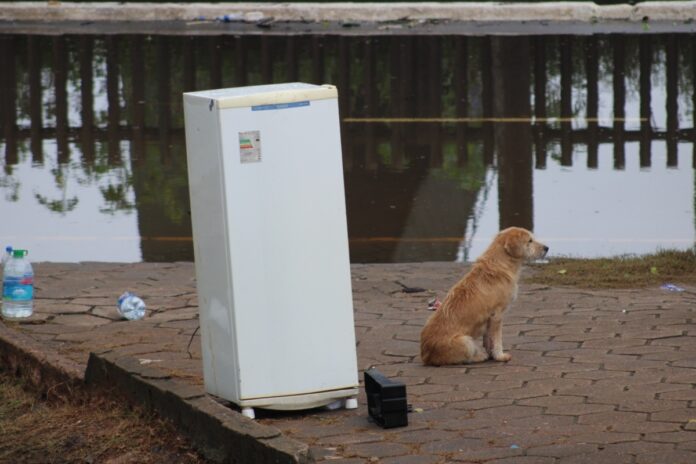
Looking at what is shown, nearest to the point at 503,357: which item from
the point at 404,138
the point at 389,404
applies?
the point at 389,404

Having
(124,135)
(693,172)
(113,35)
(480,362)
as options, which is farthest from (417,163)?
(113,35)

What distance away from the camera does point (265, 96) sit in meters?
6.50

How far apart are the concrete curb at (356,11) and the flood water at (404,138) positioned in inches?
71.2

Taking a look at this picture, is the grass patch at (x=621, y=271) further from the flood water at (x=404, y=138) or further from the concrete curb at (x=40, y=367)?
the concrete curb at (x=40, y=367)

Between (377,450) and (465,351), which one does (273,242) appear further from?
(465,351)

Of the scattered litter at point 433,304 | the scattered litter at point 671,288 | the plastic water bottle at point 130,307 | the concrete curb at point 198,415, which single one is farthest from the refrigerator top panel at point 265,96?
the scattered litter at point 671,288

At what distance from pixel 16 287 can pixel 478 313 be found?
3.28 meters

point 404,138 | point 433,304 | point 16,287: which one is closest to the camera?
point 16,287

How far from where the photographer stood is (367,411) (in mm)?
6930

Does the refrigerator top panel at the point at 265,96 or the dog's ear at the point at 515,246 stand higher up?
the refrigerator top panel at the point at 265,96

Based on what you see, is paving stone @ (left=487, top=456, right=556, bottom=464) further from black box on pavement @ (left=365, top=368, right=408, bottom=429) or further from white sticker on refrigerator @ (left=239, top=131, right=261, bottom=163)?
white sticker on refrigerator @ (left=239, top=131, right=261, bottom=163)

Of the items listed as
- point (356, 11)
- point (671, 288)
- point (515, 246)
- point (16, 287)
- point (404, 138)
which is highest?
point (356, 11)

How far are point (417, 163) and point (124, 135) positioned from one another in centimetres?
401

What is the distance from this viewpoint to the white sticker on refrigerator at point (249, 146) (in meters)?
6.48
